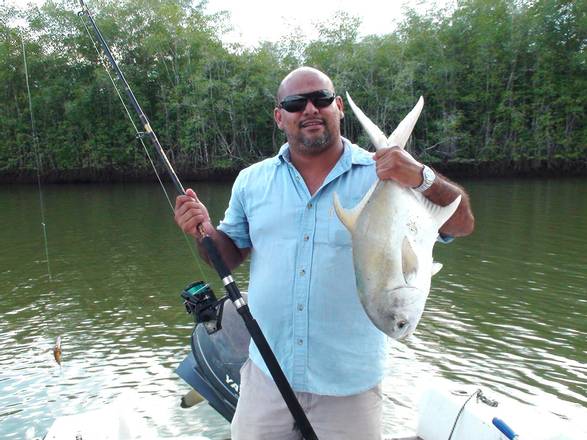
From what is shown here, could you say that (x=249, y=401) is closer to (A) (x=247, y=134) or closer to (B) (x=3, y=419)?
(B) (x=3, y=419)

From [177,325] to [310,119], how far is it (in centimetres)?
615

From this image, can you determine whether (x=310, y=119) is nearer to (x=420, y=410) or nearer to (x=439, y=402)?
(x=439, y=402)

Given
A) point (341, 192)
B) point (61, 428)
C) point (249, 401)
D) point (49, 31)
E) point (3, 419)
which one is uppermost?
point (49, 31)

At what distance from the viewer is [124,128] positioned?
126 ft

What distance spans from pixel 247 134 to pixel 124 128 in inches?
357

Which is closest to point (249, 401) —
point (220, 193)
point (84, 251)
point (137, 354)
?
point (137, 354)

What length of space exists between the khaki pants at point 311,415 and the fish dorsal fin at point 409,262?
499 mm

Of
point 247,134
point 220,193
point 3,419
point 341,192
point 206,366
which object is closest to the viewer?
point 341,192

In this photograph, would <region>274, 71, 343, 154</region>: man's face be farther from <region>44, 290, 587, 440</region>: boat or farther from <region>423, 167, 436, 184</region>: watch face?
<region>44, 290, 587, 440</region>: boat

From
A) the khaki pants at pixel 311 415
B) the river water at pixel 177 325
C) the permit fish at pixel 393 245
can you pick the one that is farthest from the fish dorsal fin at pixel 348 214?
the river water at pixel 177 325

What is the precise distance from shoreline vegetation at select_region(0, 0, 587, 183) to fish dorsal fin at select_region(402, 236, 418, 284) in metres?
30.2

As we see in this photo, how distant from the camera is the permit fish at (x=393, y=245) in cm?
191

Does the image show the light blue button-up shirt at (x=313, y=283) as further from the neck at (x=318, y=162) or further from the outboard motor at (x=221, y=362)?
the outboard motor at (x=221, y=362)

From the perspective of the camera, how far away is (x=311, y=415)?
2.12 m
